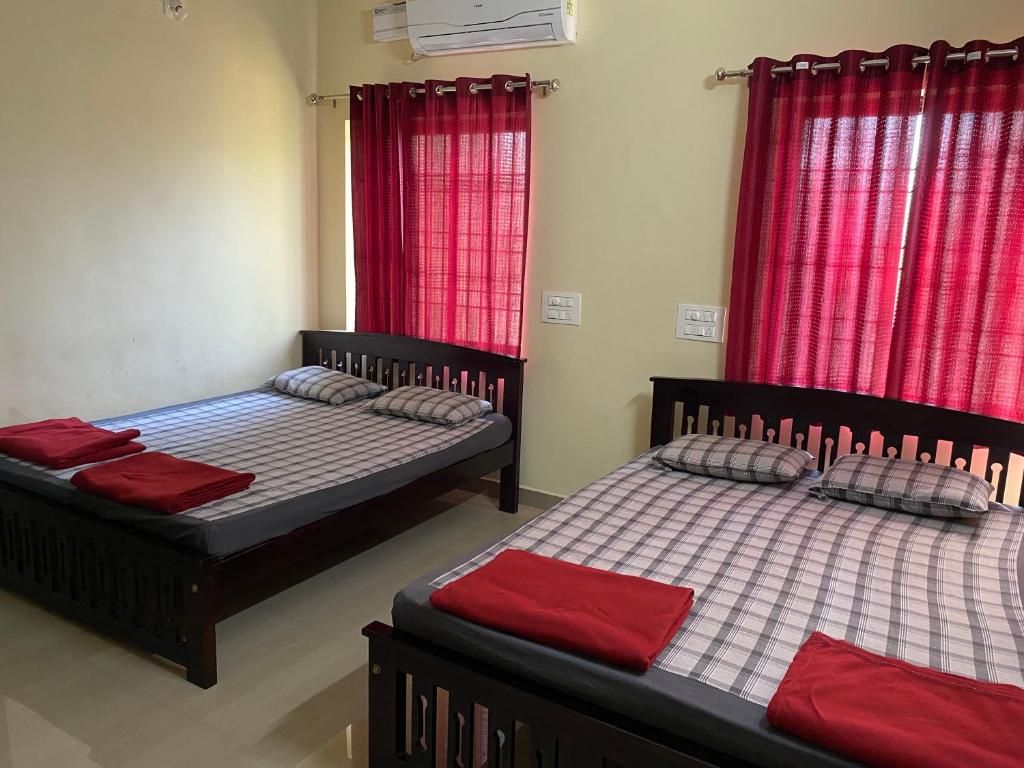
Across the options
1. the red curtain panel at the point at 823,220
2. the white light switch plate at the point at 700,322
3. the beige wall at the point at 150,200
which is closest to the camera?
the red curtain panel at the point at 823,220

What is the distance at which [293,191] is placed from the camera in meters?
4.18

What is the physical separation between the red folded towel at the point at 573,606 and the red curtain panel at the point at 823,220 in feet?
5.30

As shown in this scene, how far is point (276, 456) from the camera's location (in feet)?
9.58

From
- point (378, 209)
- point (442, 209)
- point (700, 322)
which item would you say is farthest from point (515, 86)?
point (700, 322)

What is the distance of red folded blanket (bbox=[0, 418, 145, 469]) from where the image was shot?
8.55 feet

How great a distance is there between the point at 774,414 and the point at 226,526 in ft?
6.96

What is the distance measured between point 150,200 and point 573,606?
284 centimetres

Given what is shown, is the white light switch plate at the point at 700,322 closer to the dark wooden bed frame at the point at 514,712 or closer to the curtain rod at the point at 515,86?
the dark wooden bed frame at the point at 514,712

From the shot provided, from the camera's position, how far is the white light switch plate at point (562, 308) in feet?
11.9

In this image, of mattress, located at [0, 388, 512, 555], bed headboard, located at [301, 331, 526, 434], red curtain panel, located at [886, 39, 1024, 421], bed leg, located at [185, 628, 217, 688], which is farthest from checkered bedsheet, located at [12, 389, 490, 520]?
red curtain panel, located at [886, 39, 1024, 421]

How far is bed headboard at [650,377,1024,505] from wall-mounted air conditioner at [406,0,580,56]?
1.65 m

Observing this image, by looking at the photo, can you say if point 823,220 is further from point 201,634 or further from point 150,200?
point 150,200

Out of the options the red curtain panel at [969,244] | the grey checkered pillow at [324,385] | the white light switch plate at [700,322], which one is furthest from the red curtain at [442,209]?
the red curtain panel at [969,244]

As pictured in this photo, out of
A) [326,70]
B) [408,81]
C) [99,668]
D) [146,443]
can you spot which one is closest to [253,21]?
[326,70]
